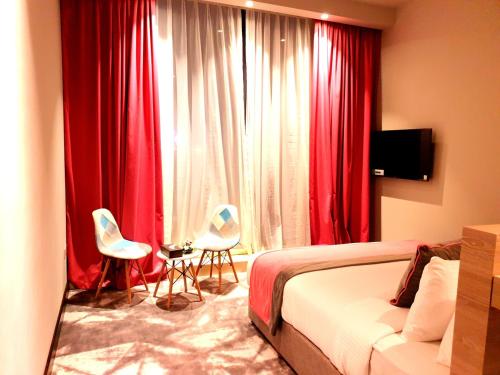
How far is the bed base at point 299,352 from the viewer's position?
199 centimetres

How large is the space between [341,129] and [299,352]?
317 centimetres

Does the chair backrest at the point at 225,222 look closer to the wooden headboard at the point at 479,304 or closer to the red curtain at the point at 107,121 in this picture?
the red curtain at the point at 107,121

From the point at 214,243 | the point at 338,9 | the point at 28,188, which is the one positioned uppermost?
the point at 338,9

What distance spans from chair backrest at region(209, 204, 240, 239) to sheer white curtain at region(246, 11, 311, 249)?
0.51 meters

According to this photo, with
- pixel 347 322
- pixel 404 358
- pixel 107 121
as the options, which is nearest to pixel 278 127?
pixel 107 121

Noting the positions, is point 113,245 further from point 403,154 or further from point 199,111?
point 403,154

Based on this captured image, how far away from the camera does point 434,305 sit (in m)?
1.66

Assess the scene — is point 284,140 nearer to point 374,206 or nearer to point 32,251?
point 374,206

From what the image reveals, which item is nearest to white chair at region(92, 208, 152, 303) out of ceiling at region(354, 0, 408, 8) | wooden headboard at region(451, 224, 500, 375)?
wooden headboard at region(451, 224, 500, 375)

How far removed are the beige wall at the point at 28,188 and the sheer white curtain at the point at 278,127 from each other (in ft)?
7.03

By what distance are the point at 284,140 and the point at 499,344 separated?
371cm

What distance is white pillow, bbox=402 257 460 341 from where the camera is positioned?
166 centimetres

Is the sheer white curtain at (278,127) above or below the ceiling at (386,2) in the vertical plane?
below

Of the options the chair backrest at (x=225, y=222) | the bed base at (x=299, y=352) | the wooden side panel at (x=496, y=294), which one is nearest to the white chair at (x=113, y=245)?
the chair backrest at (x=225, y=222)
